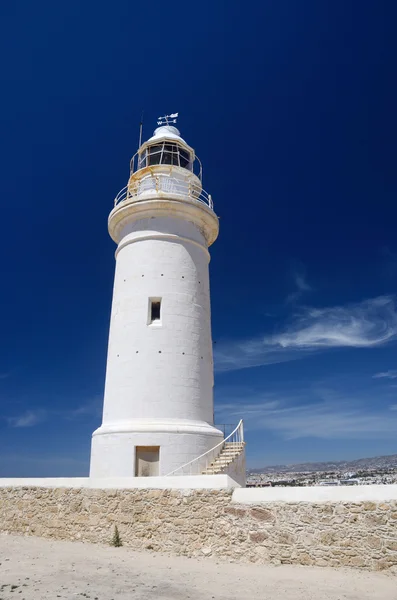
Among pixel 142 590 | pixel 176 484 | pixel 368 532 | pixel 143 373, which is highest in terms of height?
pixel 143 373

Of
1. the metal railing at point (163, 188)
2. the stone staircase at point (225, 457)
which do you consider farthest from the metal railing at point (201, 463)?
the metal railing at point (163, 188)

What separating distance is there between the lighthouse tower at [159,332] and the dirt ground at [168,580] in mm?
3465

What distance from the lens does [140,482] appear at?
10.2 metres

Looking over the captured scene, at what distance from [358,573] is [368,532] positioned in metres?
0.62

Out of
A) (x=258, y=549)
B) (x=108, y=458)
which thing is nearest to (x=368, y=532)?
(x=258, y=549)

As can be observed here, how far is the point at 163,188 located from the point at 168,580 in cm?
1162

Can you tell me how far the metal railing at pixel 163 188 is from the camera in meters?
15.5

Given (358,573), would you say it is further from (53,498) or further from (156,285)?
(156,285)

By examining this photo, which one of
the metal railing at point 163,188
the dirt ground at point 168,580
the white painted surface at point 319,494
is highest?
the metal railing at point 163,188

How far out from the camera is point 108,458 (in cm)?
1264

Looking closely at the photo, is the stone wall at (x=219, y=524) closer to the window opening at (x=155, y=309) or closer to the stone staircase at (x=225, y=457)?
the stone staircase at (x=225, y=457)

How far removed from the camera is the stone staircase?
41.3 ft

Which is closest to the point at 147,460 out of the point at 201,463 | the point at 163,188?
the point at 201,463

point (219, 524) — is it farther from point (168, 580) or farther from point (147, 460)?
point (147, 460)
